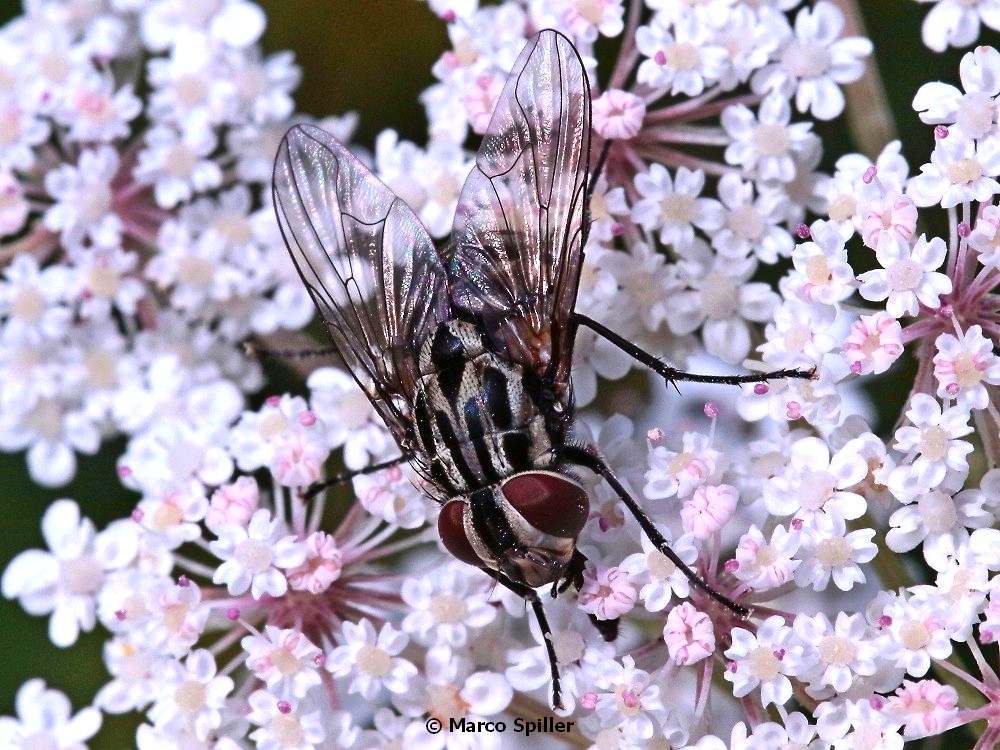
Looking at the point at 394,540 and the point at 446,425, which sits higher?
the point at 446,425

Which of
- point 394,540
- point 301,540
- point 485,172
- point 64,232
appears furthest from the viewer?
point 64,232

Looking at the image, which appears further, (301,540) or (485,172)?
(301,540)

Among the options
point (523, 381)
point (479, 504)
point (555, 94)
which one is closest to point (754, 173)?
point (555, 94)

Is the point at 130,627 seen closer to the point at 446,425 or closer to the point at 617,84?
the point at 446,425

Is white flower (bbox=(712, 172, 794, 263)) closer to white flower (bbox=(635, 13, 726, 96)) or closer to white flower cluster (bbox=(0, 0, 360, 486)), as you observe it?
white flower (bbox=(635, 13, 726, 96))

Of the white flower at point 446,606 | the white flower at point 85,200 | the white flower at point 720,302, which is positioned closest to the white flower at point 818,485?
the white flower at point 720,302

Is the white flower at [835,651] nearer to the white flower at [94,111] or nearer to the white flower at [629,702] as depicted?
the white flower at [629,702]

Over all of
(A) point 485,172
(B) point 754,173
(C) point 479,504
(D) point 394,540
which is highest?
(A) point 485,172

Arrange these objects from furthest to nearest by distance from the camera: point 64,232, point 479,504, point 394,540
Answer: point 64,232, point 394,540, point 479,504
